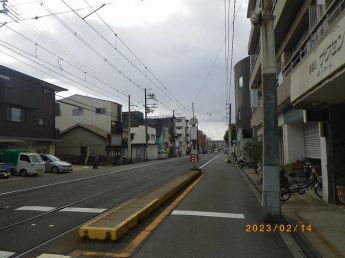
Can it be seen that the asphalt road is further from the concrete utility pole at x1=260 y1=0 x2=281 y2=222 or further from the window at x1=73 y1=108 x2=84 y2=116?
the window at x1=73 y1=108 x2=84 y2=116

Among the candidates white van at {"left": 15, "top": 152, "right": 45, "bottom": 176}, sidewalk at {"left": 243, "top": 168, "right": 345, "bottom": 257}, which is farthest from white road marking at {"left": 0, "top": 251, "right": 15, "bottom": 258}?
white van at {"left": 15, "top": 152, "right": 45, "bottom": 176}

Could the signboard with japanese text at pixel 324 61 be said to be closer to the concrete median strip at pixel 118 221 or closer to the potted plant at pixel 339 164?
the potted plant at pixel 339 164

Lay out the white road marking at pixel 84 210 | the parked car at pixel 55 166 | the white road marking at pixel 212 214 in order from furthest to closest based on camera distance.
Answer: the parked car at pixel 55 166
the white road marking at pixel 84 210
the white road marking at pixel 212 214

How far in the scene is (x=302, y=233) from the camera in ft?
21.8

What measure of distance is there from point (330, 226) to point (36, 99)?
102 ft

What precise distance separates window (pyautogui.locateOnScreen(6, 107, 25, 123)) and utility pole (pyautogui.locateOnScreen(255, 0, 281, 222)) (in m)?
27.5

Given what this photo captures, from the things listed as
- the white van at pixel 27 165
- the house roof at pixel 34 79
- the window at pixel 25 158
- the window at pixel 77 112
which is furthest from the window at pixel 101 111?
the window at pixel 25 158

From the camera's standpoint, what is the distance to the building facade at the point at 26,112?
2847cm

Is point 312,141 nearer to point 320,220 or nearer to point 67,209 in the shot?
point 320,220

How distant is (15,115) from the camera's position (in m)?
30.4

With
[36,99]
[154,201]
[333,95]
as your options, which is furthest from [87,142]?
[333,95]

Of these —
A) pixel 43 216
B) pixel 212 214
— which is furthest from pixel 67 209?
pixel 212 214

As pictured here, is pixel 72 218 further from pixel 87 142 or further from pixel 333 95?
pixel 87 142

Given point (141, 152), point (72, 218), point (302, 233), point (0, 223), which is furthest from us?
point (141, 152)
